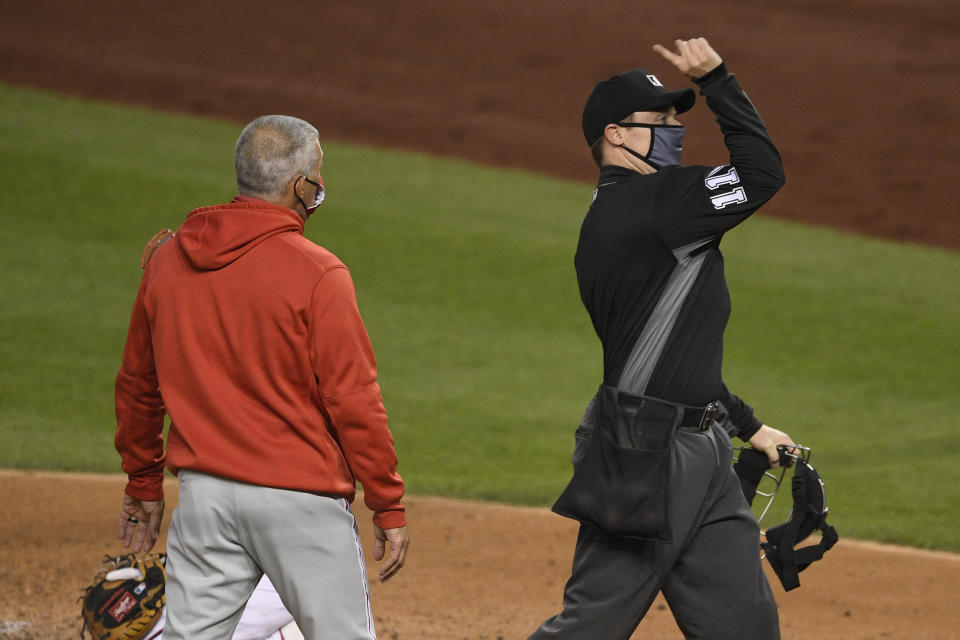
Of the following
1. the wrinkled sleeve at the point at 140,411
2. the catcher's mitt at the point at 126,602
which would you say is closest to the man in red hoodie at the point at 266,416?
the wrinkled sleeve at the point at 140,411

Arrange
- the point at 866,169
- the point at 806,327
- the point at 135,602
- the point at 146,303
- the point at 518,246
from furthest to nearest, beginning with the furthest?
the point at 866,169 < the point at 518,246 < the point at 806,327 < the point at 135,602 < the point at 146,303

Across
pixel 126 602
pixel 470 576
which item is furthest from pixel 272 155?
pixel 470 576

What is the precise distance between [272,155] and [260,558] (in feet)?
3.56

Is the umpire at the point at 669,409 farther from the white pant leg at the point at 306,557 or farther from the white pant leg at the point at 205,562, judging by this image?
the white pant leg at the point at 205,562

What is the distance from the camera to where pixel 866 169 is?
50.5 ft

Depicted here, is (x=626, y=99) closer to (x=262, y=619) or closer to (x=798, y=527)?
(x=798, y=527)

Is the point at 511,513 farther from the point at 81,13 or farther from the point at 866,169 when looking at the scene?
the point at 81,13

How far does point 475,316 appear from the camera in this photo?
1066 cm

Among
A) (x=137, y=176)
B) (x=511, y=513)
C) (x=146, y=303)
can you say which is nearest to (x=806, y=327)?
(x=511, y=513)

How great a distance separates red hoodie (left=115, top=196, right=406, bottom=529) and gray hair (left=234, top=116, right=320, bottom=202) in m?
0.06

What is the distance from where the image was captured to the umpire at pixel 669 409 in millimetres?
3480

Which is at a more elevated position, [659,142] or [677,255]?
[659,142]

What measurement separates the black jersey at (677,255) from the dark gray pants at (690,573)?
216 mm

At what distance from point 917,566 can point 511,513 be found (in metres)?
2.19
